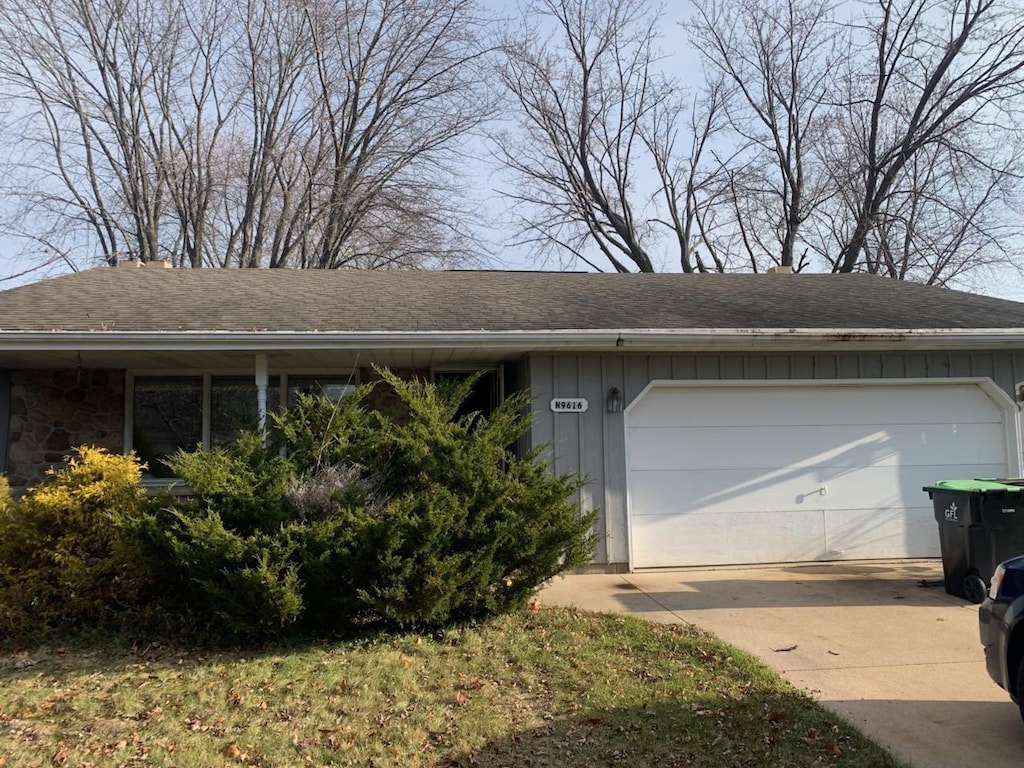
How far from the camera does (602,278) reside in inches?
454

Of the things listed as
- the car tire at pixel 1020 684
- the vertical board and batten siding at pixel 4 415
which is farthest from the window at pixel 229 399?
the car tire at pixel 1020 684

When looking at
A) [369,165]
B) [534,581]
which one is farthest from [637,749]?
[369,165]

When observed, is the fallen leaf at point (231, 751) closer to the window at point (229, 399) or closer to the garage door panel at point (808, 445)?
the garage door panel at point (808, 445)

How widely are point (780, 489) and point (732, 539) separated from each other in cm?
80

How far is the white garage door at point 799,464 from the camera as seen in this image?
28.1 ft

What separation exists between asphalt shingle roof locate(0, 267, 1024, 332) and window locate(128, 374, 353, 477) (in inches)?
47.4

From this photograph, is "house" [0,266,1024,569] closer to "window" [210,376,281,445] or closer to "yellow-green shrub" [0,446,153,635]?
"window" [210,376,281,445]

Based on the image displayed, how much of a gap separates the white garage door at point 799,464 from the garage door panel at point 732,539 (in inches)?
0.4

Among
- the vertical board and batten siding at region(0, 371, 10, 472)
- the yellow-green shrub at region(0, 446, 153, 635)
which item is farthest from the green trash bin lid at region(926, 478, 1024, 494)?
the vertical board and batten siding at region(0, 371, 10, 472)

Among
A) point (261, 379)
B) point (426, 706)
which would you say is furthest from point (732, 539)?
point (261, 379)

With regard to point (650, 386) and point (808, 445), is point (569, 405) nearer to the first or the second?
point (650, 386)

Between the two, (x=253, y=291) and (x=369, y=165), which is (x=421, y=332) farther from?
(x=369, y=165)

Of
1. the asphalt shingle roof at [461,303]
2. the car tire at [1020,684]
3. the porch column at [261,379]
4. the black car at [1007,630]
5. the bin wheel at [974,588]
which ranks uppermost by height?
the asphalt shingle roof at [461,303]

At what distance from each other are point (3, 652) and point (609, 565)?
548 cm
